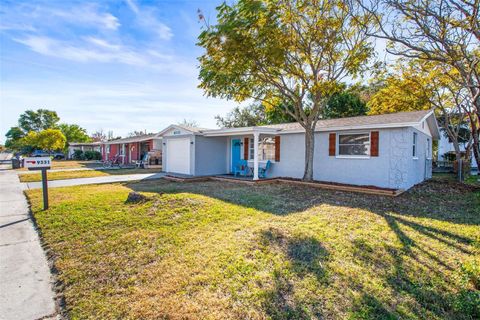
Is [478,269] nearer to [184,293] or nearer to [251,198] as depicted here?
[184,293]

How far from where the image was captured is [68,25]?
8.00 meters

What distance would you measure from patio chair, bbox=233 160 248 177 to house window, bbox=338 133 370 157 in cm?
525

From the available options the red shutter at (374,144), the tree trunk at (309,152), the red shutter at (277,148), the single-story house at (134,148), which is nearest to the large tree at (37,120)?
the single-story house at (134,148)

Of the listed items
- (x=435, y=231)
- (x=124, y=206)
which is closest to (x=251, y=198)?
(x=124, y=206)

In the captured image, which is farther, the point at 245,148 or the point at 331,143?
the point at 245,148

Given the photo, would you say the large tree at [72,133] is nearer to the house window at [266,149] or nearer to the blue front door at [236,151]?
the blue front door at [236,151]

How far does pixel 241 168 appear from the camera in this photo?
47.9 feet

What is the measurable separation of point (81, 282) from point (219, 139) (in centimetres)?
1259

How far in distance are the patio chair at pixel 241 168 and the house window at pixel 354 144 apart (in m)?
5.25

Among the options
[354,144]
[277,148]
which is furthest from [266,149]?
[354,144]

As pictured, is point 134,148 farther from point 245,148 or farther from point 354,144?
point 354,144

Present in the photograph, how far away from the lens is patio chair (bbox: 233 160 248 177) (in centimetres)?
1447

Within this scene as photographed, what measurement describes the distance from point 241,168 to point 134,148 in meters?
16.2

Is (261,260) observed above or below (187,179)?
below
